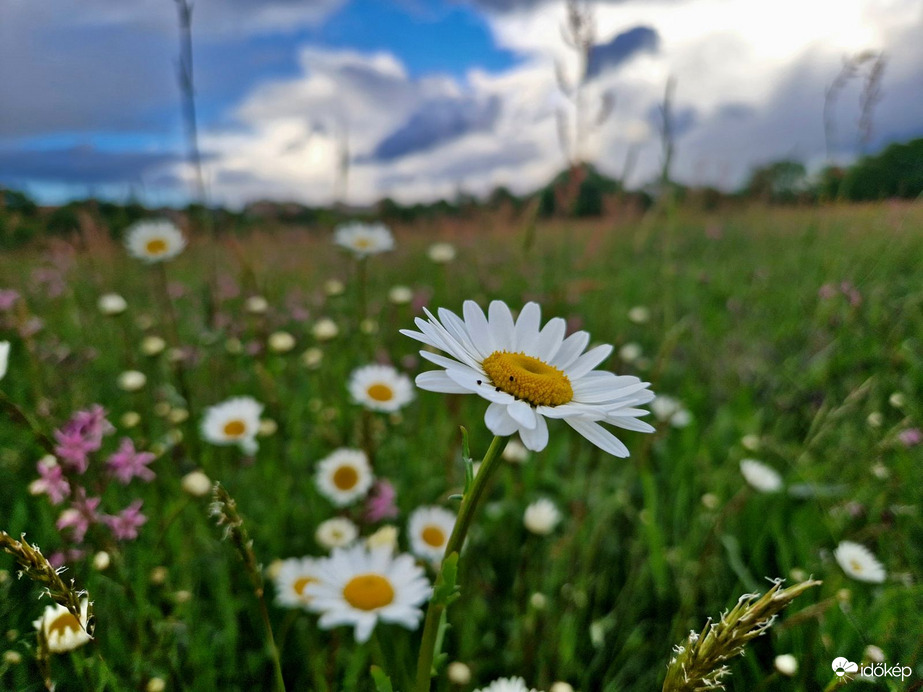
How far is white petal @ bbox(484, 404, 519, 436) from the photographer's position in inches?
20.7

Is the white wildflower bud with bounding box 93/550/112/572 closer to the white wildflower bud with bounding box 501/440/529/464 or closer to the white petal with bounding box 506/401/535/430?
the white petal with bounding box 506/401/535/430

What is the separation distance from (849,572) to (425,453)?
1.21 metres

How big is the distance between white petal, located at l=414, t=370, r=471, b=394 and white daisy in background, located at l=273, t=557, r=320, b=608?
708 millimetres

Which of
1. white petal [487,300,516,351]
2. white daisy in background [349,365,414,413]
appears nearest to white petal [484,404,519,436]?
white petal [487,300,516,351]

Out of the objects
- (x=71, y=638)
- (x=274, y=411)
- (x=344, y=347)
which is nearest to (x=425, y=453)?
(x=274, y=411)

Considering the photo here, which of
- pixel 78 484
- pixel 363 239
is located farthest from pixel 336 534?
pixel 363 239

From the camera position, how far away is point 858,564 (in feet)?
4.02

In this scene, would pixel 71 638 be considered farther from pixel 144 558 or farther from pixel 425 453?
pixel 425 453

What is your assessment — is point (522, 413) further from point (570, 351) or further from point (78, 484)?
point (78, 484)

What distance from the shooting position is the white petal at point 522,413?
532 millimetres

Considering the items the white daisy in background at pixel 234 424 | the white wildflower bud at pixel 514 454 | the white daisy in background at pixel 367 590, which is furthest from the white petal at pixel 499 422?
the white daisy in background at pixel 234 424

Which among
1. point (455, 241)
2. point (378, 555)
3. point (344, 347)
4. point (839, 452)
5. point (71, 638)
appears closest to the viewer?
point (71, 638)

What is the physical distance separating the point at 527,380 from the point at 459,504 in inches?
34.6

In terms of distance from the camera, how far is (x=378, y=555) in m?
1.01
